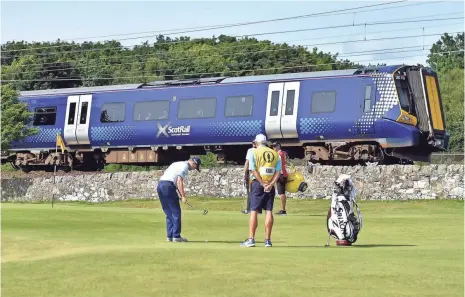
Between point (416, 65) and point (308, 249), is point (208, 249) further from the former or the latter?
point (416, 65)

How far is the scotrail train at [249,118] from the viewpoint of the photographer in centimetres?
3669

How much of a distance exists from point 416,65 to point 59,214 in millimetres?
16605

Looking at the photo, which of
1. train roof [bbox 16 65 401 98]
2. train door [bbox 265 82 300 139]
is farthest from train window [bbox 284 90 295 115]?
train roof [bbox 16 65 401 98]

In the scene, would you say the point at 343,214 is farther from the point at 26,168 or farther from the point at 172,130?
the point at 26,168

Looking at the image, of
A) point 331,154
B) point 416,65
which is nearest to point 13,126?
point 331,154

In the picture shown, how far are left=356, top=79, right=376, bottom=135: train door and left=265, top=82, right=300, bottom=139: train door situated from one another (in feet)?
7.58

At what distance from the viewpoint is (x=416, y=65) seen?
36875 mm

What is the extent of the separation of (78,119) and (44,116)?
6.69ft

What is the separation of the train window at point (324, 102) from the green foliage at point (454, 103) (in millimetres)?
32136

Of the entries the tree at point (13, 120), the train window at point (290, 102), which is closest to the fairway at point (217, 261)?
the train window at point (290, 102)

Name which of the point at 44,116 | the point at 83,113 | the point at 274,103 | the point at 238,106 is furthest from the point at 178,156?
the point at 274,103

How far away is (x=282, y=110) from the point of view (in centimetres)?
3834

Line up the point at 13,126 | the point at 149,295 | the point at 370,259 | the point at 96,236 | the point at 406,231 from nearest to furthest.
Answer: the point at 149,295, the point at 370,259, the point at 96,236, the point at 406,231, the point at 13,126

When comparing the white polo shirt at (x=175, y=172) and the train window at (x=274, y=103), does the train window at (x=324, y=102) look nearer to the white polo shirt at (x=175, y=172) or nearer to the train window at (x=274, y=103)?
the train window at (x=274, y=103)
